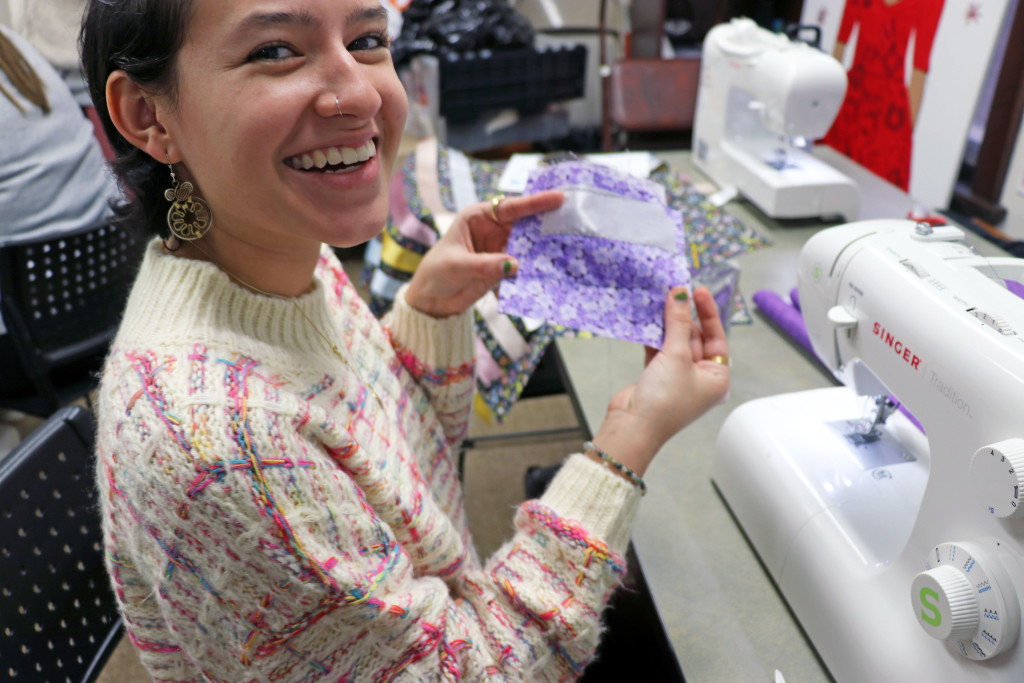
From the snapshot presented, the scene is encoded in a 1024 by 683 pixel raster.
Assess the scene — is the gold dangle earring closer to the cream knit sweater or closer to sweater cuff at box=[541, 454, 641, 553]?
the cream knit sweater

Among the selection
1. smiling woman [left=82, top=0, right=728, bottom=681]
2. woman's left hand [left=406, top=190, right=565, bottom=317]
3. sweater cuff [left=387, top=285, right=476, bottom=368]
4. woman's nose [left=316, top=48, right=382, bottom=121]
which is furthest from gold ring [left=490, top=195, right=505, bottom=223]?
woman's nose [left=316, top=48, right=382, bottom=121]

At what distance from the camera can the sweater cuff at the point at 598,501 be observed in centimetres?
84

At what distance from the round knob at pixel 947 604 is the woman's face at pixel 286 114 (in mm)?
665

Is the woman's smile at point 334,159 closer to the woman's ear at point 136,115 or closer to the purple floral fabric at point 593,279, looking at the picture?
the woman's ear at point 136,115

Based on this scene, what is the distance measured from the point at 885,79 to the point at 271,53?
3.29 meters

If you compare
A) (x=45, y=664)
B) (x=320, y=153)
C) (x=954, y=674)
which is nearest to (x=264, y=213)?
(x=320, y=153)

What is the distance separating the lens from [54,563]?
3.08 ft

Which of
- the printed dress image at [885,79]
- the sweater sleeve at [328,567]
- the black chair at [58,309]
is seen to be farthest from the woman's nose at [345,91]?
the printed dress image at [885,79]

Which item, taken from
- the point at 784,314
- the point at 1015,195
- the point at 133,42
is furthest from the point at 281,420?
the point at 1015,195

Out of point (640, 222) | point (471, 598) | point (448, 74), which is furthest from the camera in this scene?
point (448, 74)

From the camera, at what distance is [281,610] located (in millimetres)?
660

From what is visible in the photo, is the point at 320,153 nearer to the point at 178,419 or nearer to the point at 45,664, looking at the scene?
the point at 178,419

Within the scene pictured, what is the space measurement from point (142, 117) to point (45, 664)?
2.28 ft

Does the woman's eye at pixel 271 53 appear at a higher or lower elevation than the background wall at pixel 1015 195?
higher
